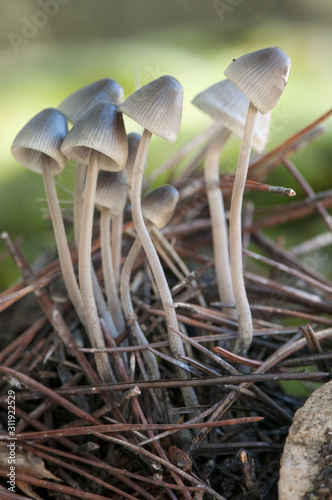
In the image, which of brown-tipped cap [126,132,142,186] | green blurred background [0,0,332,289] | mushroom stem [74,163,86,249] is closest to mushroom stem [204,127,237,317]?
brown-tipped cap [126,132,142,186]

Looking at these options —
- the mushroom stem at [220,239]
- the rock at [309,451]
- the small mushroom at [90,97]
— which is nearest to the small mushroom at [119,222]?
the small mushroom at [90,97]

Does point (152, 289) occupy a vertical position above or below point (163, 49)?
below

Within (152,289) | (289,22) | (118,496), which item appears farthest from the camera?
(289,22)

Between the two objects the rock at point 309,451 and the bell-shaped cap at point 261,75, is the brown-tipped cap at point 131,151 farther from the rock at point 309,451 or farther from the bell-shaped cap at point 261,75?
the rock at point 309,451

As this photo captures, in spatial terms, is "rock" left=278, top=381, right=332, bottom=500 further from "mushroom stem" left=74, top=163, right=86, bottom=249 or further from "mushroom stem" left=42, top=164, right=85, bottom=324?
"mushroom stem" left=74, top=163, right=86, bottom=249

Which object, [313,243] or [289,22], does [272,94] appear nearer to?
[313,243]

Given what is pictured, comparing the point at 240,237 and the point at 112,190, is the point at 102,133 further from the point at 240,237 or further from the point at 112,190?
the point at 240,237

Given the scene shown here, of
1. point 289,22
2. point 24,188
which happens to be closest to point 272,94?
point 24,188
